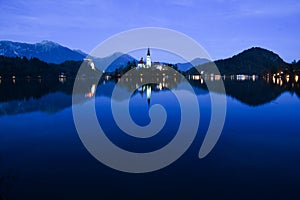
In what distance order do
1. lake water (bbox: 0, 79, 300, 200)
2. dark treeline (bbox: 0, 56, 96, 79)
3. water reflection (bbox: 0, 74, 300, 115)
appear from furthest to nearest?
dark treeline (bbox: 0, 56, 96, 79)
water reflection (bbox: 0, 74, 300, 115)
lake water (bbox: 0, 79, 300, 200)

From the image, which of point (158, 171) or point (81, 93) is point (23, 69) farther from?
point (158, 171)

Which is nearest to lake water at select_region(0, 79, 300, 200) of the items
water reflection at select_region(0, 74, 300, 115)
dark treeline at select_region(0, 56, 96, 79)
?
water reflection at select_region(0, 74, 300, 115)

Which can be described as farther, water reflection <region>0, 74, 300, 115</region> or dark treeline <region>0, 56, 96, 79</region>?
dark treeline <region>0, 56, 96, 79</region>

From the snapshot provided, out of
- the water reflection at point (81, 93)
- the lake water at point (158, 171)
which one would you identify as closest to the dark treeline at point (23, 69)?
the water reflection at point (81, 93)

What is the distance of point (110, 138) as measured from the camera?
59.3ft

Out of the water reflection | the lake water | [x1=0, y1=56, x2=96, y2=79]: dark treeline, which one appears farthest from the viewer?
[x1=0, y1=56, x2=96, y2=79]: dark treeline

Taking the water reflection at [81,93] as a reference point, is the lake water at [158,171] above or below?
below

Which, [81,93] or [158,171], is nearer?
[158,171]

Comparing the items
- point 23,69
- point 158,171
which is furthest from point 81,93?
point 23,69

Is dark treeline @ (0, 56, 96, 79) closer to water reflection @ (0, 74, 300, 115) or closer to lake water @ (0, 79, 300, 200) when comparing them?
water reflection @ (0, 74, 300, 115)

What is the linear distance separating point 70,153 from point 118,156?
268 centimetres

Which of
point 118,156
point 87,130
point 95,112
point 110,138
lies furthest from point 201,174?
point 95,112

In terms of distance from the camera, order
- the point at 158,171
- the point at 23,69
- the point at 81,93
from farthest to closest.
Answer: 1. the point at 23,69
2. the point at 81,93
3. the point at 158,171

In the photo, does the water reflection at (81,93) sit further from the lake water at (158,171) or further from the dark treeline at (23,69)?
the dark treeline at (23,69)
